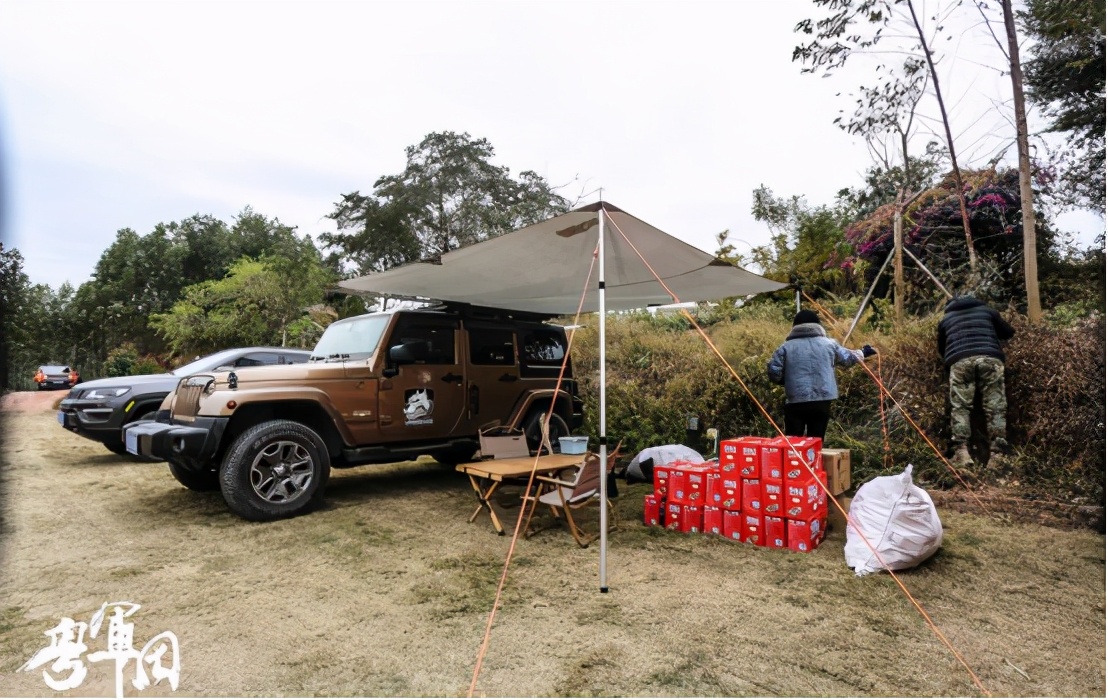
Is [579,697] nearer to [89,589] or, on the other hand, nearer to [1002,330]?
[89,589]

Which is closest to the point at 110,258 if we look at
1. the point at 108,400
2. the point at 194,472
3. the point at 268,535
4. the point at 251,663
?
the point at 108,400

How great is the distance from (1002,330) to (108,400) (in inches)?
350

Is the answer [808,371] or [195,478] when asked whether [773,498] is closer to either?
[808,371]

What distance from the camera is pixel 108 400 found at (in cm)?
717

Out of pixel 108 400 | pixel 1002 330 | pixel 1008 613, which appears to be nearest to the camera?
pixel 1008 613

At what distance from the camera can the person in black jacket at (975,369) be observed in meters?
5.26

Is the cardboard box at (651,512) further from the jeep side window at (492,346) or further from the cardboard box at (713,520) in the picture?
the jeep side window at (492,346)

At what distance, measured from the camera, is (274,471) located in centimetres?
503

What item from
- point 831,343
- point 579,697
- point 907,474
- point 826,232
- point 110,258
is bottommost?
point 579,697

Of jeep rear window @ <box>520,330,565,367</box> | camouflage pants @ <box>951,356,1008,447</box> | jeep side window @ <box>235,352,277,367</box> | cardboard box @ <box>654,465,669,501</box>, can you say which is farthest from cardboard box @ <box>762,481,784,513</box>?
Answer: jeep side window @ <box>235,352,277,367</box>

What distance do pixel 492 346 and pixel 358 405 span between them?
66.1 inches

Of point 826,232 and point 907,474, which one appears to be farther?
point 826,232

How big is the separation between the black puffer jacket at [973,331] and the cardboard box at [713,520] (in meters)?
2.59

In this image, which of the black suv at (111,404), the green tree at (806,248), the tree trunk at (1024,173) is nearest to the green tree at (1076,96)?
the tree trunk at (1024,173)
